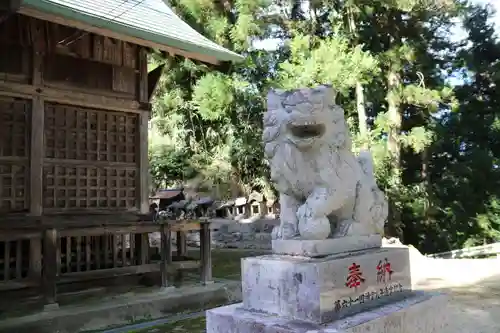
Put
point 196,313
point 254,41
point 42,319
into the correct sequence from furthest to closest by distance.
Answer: point 254,41
point 196,313
point 42,319

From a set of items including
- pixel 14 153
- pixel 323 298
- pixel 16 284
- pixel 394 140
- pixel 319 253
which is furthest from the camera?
pixel 394 140

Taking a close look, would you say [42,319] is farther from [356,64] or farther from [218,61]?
[356,64]

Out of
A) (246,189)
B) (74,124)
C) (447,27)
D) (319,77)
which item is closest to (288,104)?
(74,124)

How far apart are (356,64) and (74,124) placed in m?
7.52

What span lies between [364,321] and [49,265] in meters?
4.65

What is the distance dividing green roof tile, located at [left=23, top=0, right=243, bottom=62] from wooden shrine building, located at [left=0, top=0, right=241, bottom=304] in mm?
23

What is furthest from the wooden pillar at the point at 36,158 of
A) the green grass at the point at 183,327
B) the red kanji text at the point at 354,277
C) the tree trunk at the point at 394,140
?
the tree trunk at the point at 394,140

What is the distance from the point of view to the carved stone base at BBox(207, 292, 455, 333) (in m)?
3.12

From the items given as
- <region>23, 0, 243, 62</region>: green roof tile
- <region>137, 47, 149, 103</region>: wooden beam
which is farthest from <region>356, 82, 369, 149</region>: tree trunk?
<region>137, 47, 149, 103</region>: wooden beam

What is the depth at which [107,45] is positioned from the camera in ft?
26.0

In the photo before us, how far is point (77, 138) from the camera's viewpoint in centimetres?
749

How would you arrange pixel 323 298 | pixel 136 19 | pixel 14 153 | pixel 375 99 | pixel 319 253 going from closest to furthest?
pixel 323 298 < pixel 319 253 < pixel 14 153 < pixel 136 19 < pixel 375 99

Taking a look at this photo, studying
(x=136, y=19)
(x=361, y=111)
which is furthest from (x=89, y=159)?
(x=361, y=111)

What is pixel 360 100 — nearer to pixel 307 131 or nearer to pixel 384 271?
pixel 384 271
